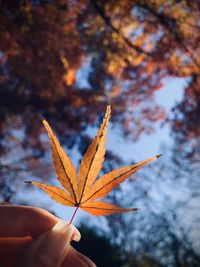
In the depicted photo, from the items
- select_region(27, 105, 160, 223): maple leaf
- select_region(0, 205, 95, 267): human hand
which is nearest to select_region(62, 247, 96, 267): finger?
select_region(0, 205, 95, 267): human hand

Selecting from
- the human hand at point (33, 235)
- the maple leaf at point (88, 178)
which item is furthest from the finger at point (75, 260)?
the maple leaf at point (88, 178)

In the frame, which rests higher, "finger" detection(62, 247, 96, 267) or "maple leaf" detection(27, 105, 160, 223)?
"maple leaf" detection(27, 105, 160, 223)

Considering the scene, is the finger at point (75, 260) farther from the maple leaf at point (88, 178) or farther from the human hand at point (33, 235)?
the maple leaf at point (88, 178)

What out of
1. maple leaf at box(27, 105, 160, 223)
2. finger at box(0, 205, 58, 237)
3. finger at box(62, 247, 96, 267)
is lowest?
finger at box(62, 247, 96, 267)

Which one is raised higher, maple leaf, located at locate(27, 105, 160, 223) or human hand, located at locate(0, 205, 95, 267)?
maple leaf, located at locate(27, 105, 160, 223)

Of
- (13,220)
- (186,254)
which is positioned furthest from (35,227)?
(186,254)

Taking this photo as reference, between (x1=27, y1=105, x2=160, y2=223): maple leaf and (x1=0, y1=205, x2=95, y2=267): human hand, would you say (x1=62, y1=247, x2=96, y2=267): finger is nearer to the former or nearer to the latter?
(x1=0, y1=205, x2=95, y2=267): human hand

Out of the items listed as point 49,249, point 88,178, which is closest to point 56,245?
point 49,249
